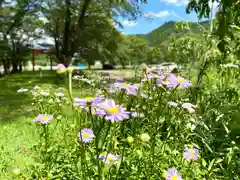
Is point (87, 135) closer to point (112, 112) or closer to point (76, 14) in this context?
point (112, 112)

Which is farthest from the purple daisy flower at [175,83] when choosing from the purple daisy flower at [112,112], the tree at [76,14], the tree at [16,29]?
the tree at [16,29]

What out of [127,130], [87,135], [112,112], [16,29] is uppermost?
[16,29]

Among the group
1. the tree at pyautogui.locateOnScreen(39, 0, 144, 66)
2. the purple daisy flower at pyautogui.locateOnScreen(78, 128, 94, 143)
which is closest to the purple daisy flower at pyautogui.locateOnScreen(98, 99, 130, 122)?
the purple daisy flower at pyautogui.locateOnScreen(78, 128, 94, 143)

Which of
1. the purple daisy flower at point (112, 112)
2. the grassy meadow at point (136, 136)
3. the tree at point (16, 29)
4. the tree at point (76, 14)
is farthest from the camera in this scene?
the tree at point (16, 29)

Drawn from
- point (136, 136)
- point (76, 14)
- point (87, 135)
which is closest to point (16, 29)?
point (76, 14)

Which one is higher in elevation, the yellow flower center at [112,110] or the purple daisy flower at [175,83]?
the purple daisy flower at [175,83]

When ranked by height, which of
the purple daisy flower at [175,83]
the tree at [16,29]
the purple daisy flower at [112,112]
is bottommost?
the purple daisy flower at [112,112]

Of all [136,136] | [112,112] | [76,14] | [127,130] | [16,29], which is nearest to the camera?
[112,112]

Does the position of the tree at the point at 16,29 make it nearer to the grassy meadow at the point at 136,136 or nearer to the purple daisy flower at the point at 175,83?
the grassy meadow at the point at 136,136

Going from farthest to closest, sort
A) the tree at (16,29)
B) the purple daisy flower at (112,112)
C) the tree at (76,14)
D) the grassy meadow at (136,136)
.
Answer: the tree at (16,29)
the tree at (76,14)
the grassy meadow at (136,136)
the purple daisy flower at (112,112)

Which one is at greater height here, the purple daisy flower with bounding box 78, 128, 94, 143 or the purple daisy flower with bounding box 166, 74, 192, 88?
the purple daisy flower with bounding box 166, 74, 192, 88

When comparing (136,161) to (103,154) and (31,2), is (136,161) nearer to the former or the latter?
(103,154)

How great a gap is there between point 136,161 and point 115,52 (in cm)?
1633

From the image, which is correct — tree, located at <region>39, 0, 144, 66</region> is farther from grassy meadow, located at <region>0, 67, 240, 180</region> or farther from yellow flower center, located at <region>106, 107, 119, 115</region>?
yellow flower center, located at <region>106, 107, 119, 115</region>
